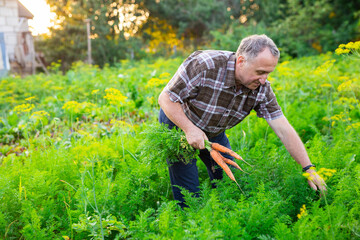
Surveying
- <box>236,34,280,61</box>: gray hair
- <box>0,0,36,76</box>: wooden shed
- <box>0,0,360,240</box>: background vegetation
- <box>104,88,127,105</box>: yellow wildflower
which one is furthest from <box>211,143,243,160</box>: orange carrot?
<box>0,0,36,76</box>: wooden shed

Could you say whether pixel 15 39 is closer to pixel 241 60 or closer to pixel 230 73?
pixel 230 73

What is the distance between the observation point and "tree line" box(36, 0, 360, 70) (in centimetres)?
1614

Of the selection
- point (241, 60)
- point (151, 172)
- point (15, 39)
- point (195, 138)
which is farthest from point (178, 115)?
point (15, 39)

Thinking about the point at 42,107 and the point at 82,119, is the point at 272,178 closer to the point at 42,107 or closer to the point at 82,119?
the point at 82,119

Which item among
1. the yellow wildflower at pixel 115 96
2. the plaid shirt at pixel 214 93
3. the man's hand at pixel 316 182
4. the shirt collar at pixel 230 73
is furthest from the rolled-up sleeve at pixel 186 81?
the man's hand at pixel 316 182

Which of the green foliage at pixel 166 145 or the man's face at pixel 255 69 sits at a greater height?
the man's face at pixel 255 69

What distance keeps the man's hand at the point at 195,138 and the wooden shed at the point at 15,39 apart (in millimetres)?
12379

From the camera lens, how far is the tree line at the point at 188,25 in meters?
16.1

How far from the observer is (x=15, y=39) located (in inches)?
546

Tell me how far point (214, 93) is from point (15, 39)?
13926 mm

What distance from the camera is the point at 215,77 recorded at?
258cm

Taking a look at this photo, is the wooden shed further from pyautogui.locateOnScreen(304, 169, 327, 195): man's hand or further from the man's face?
pyautogui.locateOnScreen(304, 169, 327, 195): man's hand

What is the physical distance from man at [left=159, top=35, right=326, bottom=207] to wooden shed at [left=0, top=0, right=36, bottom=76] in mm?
12170

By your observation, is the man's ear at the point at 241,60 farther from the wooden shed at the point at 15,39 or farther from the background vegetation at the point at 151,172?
the wooden shed at the point at 15,39
